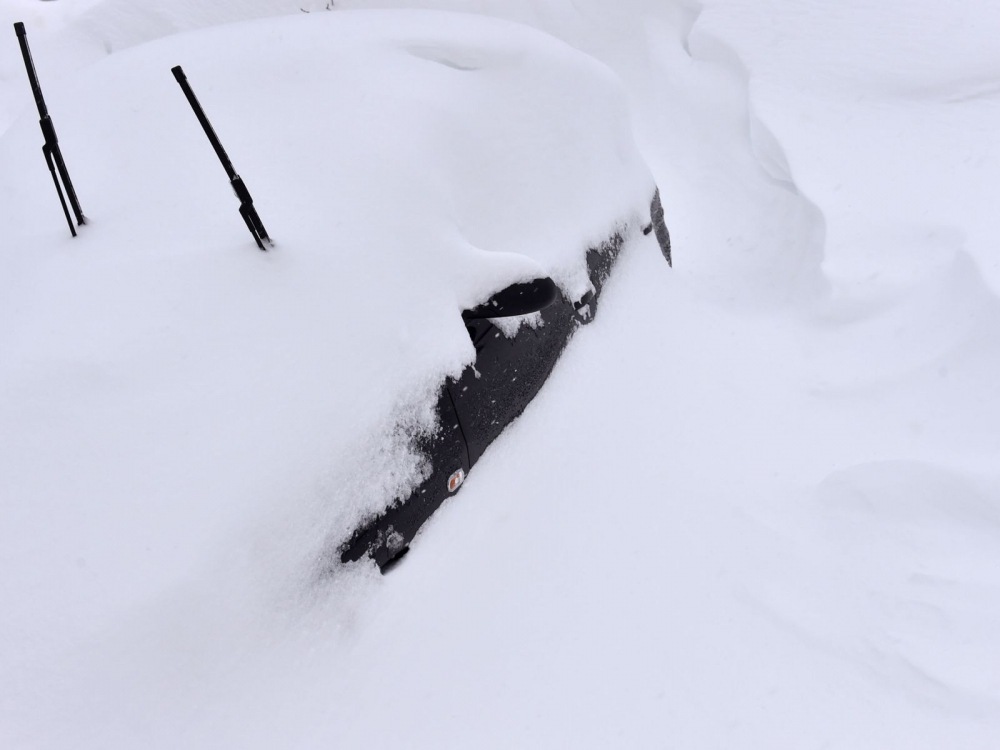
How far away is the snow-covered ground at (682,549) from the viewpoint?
1.24m

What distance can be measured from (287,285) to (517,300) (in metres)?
0.61

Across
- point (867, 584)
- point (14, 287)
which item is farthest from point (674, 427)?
point (14, 287)

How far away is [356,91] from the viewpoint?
2.00m

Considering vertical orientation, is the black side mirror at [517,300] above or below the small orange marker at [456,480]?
above

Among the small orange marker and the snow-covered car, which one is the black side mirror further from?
the small orange marker

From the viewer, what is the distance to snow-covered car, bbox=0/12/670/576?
4.31 feet

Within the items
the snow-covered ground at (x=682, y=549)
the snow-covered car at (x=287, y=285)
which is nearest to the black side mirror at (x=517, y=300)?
the snow-covered car at (x=287, y=285)

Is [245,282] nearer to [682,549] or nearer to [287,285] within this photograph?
[287,285]

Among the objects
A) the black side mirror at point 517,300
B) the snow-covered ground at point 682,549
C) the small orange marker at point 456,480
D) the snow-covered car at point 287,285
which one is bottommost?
the snow-covered ground at point 682,549

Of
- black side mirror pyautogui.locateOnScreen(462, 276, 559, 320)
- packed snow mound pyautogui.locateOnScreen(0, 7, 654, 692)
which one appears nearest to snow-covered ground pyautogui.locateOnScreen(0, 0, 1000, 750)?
packed snow mound pyautogui.locateOnScreen(0, 7, 654, 692)

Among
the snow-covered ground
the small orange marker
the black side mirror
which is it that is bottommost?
the snow-covered ground

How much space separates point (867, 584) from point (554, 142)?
1.83m

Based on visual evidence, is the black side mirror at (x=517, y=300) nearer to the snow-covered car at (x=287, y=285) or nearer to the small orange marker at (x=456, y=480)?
the snow-covered car at (x=287, y=285)

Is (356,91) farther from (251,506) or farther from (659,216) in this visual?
(659,216)
